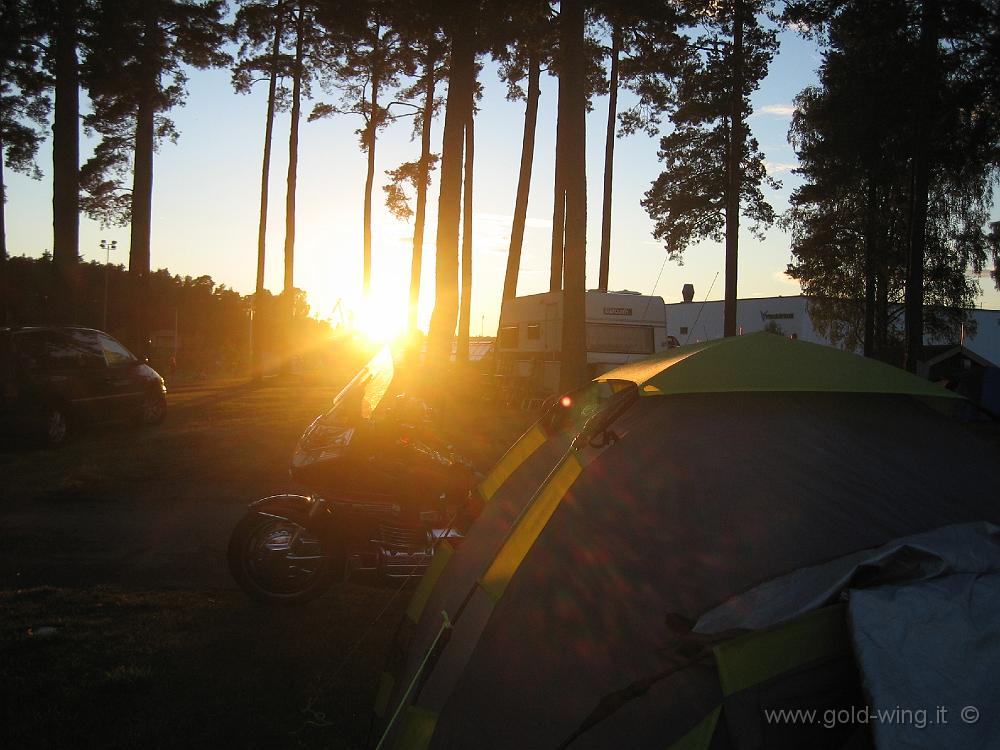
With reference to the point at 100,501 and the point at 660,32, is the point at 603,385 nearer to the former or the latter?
the point at 100,501

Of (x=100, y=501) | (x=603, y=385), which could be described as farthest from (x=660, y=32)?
(x=100, y=501)

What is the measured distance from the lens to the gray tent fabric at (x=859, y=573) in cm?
292

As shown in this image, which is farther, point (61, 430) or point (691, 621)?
point (61, 430)

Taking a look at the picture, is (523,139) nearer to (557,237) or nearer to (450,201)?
(557,237)

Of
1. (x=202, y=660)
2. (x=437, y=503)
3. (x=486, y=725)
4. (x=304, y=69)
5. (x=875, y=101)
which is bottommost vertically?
(x=202, y=660)

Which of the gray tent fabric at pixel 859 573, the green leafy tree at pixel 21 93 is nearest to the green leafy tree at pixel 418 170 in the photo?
the green leafy tree at pixel 21 93

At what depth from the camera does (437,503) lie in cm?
550

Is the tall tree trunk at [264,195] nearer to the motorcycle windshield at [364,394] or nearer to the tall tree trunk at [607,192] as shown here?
the tall tree trunk at [607,192]

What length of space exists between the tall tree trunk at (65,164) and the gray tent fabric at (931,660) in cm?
1915

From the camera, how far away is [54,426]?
12000mm

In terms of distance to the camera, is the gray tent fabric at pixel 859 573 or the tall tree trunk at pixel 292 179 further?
the tall tree trunk at pixel 292 179

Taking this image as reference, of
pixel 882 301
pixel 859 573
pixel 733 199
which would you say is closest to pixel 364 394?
pixel 859 573

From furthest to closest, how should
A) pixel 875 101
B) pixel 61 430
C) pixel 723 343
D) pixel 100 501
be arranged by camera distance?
pixel 875 101 < pixel 61 430 < pixel 100 501 < pixel 723 343

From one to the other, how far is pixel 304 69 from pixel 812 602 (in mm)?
29686
